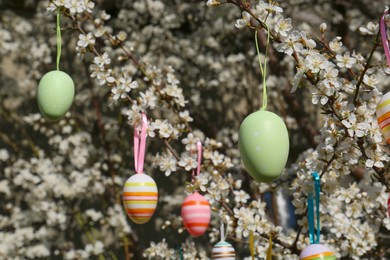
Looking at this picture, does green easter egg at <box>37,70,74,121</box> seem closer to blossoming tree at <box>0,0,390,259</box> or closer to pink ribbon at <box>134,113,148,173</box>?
Answer: pink ribbon at <box>134,113,148,173</box>

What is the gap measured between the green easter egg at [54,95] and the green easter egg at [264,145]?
1.96 ft

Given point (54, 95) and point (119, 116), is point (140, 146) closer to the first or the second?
point (54, 95)

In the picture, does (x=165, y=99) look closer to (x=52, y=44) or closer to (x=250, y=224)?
(x=250, y=224)

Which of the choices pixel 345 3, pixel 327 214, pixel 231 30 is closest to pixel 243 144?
pixel 327 214

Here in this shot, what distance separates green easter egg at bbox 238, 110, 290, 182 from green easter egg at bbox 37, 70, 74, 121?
596mm

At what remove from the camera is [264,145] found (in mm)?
1571

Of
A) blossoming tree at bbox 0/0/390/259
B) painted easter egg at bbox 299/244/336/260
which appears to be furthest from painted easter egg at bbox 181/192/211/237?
blossoming tree at bbox 0/0/390/259

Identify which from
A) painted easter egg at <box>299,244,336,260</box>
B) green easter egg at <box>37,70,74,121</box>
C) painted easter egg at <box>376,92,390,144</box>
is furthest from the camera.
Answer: green easter egg at <box>37,70,74,121</box>

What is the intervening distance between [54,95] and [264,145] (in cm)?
69

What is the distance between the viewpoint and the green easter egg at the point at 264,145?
1.58 meters

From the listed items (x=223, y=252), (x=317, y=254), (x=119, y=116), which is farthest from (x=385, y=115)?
(x=119, y=116)

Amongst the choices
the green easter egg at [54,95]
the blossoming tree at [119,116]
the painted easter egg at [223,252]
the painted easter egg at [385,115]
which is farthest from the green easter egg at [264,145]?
the blossoming tree at [119,116]

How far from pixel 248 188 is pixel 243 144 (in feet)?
5.82

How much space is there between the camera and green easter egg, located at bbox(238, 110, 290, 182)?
1575mm
